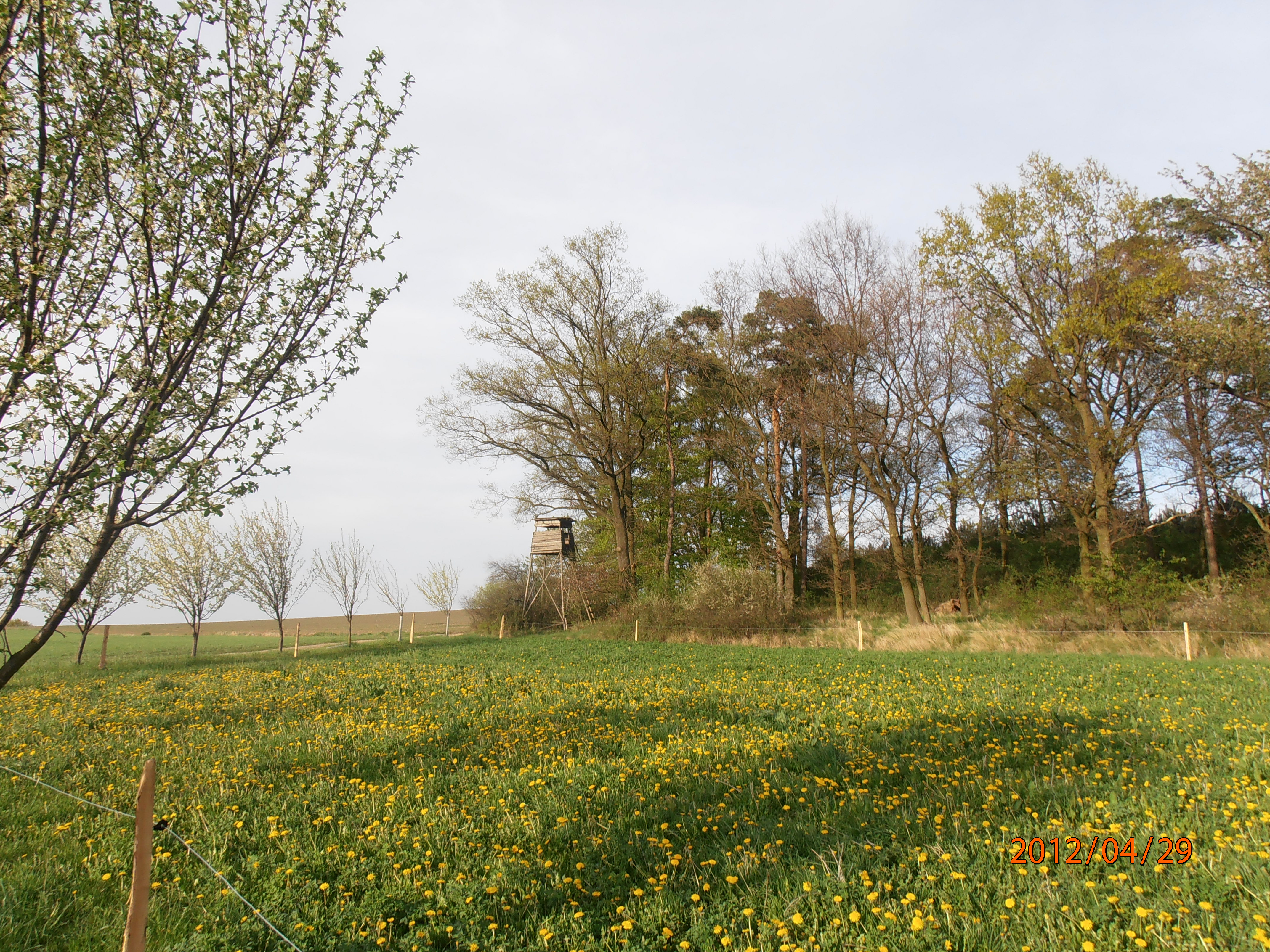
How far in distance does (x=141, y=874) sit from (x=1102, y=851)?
505 centimetres

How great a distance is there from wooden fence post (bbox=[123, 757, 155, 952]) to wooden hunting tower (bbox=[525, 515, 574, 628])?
104 ft

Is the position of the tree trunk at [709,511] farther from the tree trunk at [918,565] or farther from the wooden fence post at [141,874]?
the wooden fence post at [141,874]

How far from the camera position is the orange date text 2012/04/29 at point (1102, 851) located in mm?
3945

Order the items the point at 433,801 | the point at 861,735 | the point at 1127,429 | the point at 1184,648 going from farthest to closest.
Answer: the point at 1127,429 → the point at 1184,648 → the point at 861,735 → the point at 433,801

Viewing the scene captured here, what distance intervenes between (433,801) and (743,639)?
61.6 feet

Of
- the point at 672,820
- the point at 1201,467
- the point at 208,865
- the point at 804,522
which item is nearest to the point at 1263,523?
Result: the point at 1201,467

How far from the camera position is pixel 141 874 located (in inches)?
111

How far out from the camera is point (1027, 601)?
23.2 meters

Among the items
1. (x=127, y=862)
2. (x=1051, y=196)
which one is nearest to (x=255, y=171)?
(x=127, y=862)

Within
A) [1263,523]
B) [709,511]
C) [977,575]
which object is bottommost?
[977,575]

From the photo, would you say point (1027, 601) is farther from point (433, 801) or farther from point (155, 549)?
point (155, 549)

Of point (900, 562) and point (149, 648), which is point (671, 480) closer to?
point (900, 562)

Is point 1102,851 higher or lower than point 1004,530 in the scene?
lower

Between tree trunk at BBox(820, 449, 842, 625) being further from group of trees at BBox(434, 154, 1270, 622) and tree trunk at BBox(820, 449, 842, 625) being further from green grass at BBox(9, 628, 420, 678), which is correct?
green grass at BBox(9, 628, 420, 678)
